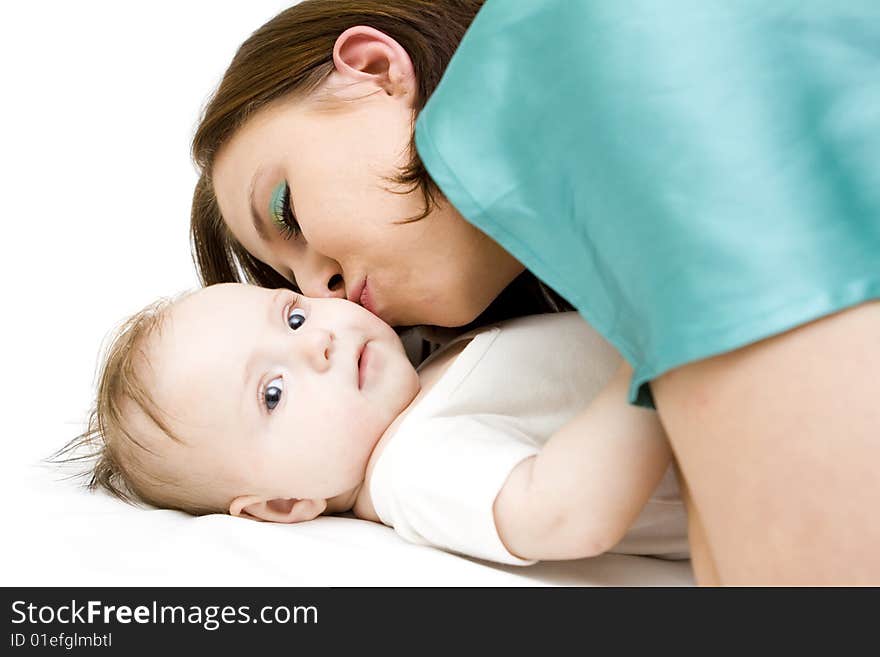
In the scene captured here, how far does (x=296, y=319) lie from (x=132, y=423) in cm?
27

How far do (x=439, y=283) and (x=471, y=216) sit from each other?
1.01ft

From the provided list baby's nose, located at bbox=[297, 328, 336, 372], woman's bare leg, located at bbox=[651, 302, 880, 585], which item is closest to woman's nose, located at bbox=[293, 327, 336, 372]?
baby's nose, located at bbox=[297, 328, 336, 372]

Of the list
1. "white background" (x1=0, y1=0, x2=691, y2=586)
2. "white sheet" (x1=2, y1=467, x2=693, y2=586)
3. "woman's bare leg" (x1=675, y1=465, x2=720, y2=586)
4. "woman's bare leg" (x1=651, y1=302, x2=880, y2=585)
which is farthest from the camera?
"white background" (x1=0, y1=0, x2=691, y2=586)

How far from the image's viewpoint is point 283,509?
1.50m

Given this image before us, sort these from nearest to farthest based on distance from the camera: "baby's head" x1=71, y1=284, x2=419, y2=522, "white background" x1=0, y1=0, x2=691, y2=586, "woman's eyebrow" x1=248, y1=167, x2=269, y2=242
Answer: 1. "baby's head" x1=71, y1=284, x2=419, y2=522
2. "woman's eyebrow" x1=248, y1=167, x2=269, y2=242
3. "white background" x1=0, y1=0, x2=691, y2=586

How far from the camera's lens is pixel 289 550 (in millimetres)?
1291

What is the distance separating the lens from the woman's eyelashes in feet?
4.99

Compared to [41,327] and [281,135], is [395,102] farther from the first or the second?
[41,327]

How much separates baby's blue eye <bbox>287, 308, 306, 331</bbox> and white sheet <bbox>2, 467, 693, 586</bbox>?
283 mm

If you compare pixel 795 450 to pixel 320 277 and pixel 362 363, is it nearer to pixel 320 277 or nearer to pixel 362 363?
pixel 362 363

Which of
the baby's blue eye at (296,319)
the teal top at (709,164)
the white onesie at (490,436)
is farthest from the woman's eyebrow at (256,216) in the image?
the teal top at (709,164)

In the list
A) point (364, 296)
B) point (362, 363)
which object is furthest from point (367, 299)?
point (362, 363)

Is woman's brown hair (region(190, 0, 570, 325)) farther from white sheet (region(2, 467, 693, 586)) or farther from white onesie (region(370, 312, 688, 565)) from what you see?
white sheet (region(2, 467, 693, 586))
